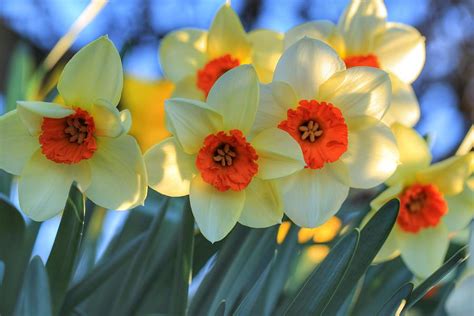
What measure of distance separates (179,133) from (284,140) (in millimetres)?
104

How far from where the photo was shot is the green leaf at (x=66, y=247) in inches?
28.5

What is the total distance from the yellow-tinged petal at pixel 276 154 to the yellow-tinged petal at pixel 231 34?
19 centimetres

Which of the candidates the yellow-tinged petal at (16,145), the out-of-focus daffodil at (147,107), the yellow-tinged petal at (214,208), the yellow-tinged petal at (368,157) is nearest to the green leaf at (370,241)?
the yellow-tinged petal at (368,157)

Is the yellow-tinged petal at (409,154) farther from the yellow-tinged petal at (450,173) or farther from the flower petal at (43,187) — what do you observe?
the flower petal at (43,187)

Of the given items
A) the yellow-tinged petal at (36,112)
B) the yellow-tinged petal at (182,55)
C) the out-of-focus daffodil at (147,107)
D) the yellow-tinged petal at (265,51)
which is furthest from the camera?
the out-of-focus daffodil at (147,107)

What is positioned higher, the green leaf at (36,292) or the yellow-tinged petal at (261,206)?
the yellow-tinged petal at (261,206)

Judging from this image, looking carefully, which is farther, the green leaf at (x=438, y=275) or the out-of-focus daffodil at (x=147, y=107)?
the out-of-focus daffodil at (x=147, y=107)

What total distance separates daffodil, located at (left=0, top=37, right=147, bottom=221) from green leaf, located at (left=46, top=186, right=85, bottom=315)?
Answer: 0.03m

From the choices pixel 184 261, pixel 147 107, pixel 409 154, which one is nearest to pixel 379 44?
pixel 409 154

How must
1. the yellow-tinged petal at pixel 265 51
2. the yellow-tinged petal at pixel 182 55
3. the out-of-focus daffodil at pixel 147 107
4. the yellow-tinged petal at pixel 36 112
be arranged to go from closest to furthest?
the yellow-tinged petal at pixel 36 112 → the yellow-tinged petal at pixel 265 51 → the yellow-tinged petal at pixel 182 55 → the out-of-focus daffodil at pixel 147 107

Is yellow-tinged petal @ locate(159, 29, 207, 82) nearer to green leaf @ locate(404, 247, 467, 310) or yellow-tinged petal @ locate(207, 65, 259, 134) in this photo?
yellow-tinged petal @ locate(207, 65, 259, 134)

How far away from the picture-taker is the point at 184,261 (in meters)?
0.73

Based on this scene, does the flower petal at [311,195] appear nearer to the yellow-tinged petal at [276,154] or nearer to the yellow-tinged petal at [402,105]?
the yellow-tinged petal at [276,154]

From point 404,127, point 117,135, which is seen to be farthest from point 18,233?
point 404,127
